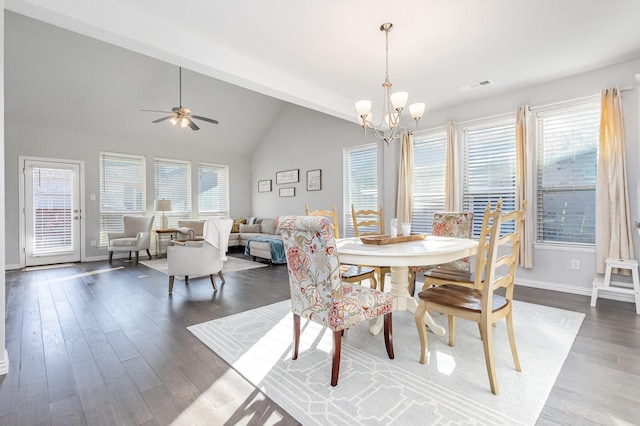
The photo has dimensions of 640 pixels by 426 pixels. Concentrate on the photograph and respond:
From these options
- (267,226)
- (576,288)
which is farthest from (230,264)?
(576,288)

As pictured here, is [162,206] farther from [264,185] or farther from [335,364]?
[335,364]

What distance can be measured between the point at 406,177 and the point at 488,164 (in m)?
1.21

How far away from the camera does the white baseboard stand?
3.44 m

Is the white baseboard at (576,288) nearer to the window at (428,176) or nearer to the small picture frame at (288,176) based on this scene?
the window at (428,176)

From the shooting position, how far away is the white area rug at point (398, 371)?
1.60 metres

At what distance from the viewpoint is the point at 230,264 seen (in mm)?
5855

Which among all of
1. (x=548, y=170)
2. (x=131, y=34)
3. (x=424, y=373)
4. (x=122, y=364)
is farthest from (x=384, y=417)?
(x=548, y=170)

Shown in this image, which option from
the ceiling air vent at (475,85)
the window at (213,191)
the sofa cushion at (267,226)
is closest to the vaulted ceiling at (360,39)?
the ceiling air vent at (475,85)

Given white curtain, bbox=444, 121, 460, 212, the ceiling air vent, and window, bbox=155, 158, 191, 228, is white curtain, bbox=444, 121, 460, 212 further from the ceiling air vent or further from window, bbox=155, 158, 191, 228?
window, bbox=155, 158, 191, 228

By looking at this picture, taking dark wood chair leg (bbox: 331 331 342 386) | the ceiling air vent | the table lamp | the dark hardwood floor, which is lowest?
the dark hardwood floor

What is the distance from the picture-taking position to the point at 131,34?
2.65 metres

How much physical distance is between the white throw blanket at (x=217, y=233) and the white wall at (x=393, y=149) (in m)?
2.88

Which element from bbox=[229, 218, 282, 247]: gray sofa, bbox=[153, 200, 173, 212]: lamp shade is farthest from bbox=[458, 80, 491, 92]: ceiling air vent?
bbox=[153, 200, 173, 212]: lamp shade

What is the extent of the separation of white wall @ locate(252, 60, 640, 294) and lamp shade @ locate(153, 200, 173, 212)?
2.40m
